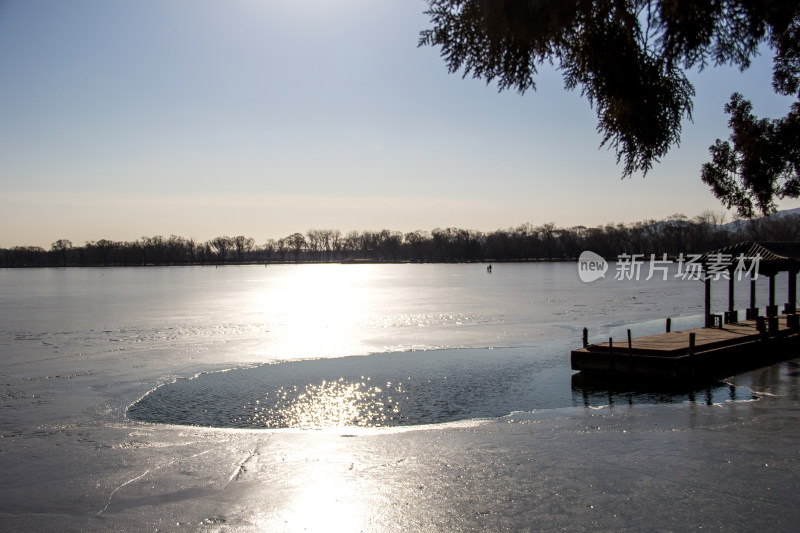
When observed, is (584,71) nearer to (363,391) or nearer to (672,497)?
(672,497)

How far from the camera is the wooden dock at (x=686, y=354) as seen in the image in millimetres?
17672

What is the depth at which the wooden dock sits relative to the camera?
17672 millimetres

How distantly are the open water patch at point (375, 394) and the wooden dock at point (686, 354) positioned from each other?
0.85m

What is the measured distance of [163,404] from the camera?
48.9ft

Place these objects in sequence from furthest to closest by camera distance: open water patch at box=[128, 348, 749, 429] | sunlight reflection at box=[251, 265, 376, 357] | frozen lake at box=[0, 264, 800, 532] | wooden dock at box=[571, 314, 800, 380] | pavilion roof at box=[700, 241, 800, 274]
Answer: sunlight reflection at box=[251, 265, 376, 357], pavilion roof at box=[700, 241, 800, 274], wooden dock at box=[571, 314, 800, 380], open water patch at box=[128, 348, 749, 429], frozen lake at box=[0, 264, 800, 532]

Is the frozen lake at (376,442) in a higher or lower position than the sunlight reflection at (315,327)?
higher

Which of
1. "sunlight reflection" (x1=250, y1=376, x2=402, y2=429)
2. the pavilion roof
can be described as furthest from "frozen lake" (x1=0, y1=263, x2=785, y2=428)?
the pavilion roof

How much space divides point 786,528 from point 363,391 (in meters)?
11.1

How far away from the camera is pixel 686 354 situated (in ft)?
59.5

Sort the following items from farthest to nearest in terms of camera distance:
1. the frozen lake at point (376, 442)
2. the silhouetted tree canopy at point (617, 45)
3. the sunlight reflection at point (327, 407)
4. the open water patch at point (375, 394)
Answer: the open water patch at point (375, 394), the sunlight reflection at point (327, 407), the frozen lake at point (376, 442), the silhouetted tree canopy at point (617, 45)

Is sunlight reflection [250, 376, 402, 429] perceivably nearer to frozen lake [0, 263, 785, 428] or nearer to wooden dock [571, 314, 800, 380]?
frozen lake [0, 263, 785, 428]

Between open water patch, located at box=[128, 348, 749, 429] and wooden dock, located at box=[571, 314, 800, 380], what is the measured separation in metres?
0.85

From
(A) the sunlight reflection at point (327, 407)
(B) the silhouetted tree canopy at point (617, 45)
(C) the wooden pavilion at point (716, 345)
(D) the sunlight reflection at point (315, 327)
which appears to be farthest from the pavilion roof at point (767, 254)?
(B) the silhouetted tree canopy at point (617, 45)

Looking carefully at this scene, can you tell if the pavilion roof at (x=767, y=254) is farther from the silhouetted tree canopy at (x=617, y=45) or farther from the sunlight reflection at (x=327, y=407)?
the silhouetted tree canopy at (x=617, y=45)
